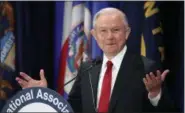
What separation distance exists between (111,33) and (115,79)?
0.20 metres

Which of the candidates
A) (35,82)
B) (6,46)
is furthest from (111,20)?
(6,46)

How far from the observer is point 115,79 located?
1.55m

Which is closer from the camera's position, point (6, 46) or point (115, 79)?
point (115, 79)

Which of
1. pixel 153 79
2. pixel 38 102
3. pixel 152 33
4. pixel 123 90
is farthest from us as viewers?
pixel 152 33

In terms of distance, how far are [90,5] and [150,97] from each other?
521mm

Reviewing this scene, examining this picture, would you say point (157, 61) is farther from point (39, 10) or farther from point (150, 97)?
point (39, 10)

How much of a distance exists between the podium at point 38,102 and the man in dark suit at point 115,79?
1.19ft

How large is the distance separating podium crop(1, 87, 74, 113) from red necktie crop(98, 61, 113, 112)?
0.35m

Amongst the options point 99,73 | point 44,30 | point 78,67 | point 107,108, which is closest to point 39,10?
point 44,30

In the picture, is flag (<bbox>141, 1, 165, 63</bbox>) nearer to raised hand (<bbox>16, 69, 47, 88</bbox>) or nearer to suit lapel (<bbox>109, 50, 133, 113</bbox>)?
suit lapel (<bbox>109, 50, 133, 113</bbox>)

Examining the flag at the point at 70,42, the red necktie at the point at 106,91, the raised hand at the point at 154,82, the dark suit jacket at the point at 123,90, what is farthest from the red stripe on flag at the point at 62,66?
the raised hand at the point at 154,82

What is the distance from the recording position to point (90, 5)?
170 centimetres

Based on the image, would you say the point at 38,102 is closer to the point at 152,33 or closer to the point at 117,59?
the point at 117,59

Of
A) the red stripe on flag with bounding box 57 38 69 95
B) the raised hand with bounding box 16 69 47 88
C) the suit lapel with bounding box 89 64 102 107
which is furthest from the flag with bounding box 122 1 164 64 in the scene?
the raised hand with bounding box 16 69 47 88
